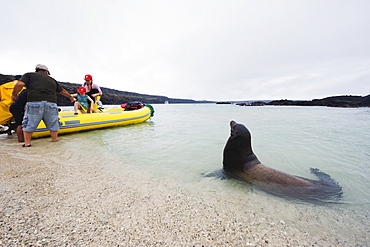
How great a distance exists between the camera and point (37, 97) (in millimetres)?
4668

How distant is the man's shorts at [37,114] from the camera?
15.4 ft

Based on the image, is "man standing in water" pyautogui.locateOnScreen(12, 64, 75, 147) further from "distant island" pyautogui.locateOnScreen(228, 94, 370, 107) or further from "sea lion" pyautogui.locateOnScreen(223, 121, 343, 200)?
"distant island" pyautogui.locateOnScreen(228, 94, 370, 107)

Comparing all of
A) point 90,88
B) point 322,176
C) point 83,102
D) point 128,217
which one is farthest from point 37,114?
point 322,176

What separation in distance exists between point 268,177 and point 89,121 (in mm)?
7416

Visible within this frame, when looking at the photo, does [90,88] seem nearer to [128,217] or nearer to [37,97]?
[37,97]

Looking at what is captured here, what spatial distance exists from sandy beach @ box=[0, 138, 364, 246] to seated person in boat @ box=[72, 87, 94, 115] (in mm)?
5567

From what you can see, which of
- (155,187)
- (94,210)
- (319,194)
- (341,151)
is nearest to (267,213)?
(319,194)

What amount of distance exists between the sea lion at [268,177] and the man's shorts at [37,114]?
509 cm

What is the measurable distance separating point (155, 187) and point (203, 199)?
761mm

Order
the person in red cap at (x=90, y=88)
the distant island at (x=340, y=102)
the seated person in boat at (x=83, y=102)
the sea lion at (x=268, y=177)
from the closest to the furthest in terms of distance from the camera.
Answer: the sea lion at (x=268, y=177), the seated person in boat at (x=83, y=102), the person in red cap at (x=90, y=88), the distant island at (x=340, y=102)

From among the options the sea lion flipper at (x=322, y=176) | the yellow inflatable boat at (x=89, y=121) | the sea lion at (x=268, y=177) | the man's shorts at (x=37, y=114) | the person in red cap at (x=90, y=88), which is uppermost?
the person in red cap at (x=90, y=88)

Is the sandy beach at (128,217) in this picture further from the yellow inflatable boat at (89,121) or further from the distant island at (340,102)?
the distant island at (340,102)

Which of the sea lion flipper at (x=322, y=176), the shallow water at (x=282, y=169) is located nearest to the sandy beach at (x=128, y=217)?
the shallow water at (x=282, y=169)

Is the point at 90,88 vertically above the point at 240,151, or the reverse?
the point at 90,88
